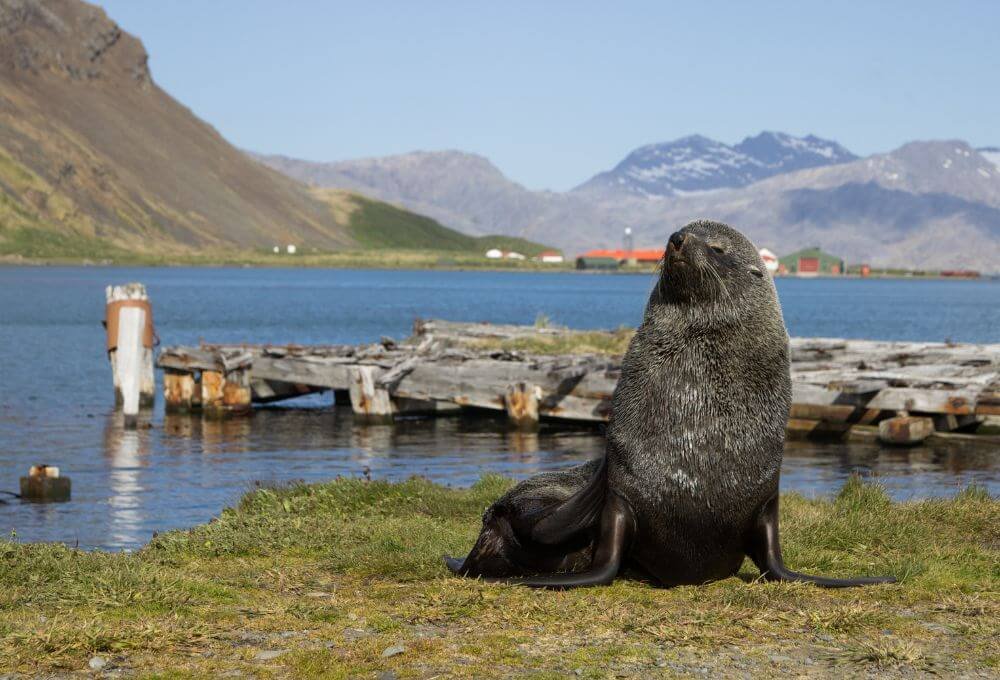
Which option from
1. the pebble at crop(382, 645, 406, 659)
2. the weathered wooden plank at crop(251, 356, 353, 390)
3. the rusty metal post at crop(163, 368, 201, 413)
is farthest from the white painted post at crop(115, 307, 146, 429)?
the pebble at crop(382, 645, 406, 659)

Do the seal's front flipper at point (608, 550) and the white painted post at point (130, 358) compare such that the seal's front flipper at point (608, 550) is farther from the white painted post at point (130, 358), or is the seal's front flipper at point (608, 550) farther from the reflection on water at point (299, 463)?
the white painted post at point (130, 358)

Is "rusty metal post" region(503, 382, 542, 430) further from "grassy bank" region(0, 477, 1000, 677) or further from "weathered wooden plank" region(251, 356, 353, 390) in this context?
"grassy bank" region(0, 477, 1000, 677)

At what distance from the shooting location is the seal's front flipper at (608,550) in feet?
27.3

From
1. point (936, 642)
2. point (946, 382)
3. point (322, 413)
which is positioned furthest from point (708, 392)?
point (322, 413)

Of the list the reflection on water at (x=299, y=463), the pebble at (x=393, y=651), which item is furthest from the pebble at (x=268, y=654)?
the reflection on water at (x=299, y=463)

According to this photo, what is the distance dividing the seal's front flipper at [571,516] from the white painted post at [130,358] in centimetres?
2104

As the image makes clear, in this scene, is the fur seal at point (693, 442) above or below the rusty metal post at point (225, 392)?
above

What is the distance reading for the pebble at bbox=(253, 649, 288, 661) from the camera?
272 inches

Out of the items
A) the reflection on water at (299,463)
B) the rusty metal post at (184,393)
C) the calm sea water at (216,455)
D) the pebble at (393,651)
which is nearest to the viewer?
the pebble at (393,651)

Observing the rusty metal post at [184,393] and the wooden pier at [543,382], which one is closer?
the wooden pier at [543,382]

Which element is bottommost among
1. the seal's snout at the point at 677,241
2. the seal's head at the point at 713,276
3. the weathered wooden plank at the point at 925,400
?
the weathered wooden plank at the point at 925,400

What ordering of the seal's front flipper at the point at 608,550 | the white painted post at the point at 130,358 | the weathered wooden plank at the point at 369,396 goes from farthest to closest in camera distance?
1. the weathered wooden plank at the point at 369,396
2. the white painted post at the point at 130,358
3. the seal's front flipper at the point at 608,550

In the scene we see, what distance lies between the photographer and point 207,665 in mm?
6766

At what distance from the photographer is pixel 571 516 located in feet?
28.8
